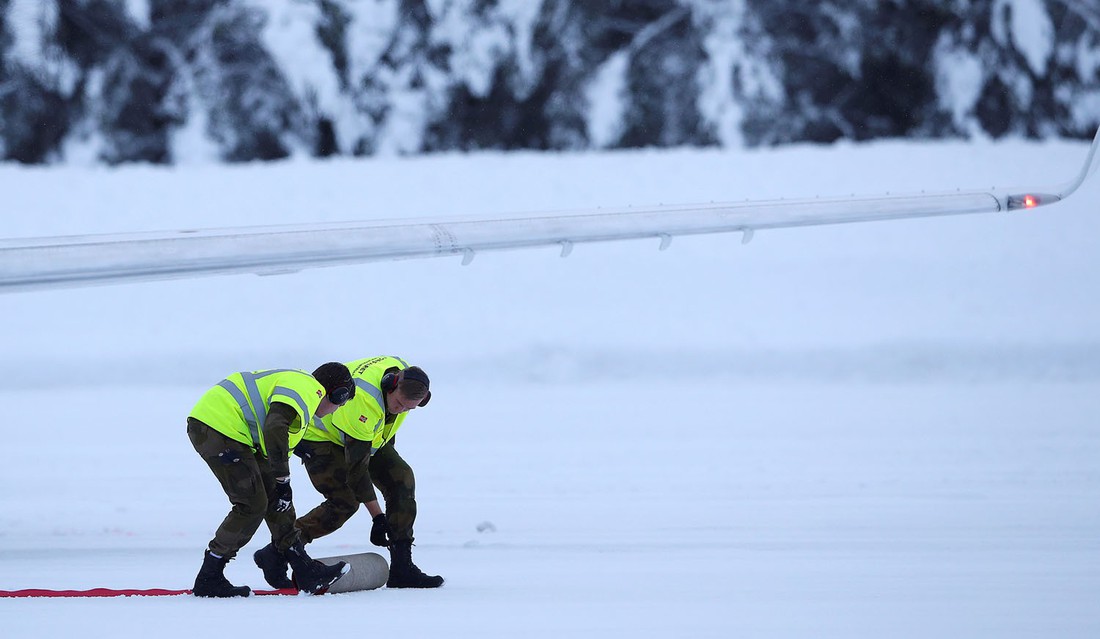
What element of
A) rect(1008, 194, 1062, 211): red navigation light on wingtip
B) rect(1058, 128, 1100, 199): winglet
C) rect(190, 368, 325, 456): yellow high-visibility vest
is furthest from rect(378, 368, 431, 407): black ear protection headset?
rect(1058, 128, 1100, 199): winglet

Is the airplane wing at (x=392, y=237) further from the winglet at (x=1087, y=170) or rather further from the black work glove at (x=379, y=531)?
the black work glove at (x=379, y=531)

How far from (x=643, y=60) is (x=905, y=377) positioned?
9859 millimetres

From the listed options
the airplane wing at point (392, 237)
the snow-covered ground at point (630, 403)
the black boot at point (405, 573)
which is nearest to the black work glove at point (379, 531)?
the black boot at point (405, 573)

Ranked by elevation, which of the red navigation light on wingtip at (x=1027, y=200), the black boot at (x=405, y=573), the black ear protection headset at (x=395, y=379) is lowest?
the black boot at (x=405, y=573)

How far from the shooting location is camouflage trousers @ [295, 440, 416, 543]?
5.39 metres

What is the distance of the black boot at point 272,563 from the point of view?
16.6ft

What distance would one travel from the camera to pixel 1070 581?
5035 millimetres

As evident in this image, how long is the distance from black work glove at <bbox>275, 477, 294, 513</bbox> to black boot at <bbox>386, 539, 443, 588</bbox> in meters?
0.58

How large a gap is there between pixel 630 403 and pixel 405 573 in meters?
5.81

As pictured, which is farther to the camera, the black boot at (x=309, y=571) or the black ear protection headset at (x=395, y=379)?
the black ear protection headset at (x=395, y=379)

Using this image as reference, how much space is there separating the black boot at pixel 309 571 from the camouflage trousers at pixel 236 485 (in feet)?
0.40

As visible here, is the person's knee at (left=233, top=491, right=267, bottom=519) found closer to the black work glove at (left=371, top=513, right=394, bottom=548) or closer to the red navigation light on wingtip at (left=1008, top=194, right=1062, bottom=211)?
the black work glove at (left=371, top=513, right=394, bottom=548)

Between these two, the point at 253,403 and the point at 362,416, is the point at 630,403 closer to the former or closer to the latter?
the point at 362,416

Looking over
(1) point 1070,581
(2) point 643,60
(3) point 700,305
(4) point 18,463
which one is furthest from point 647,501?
(2) point 643,60
